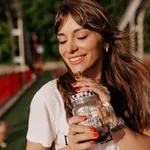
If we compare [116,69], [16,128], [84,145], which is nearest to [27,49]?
[16,128]

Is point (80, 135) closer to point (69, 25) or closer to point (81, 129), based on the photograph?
point (81, 129)

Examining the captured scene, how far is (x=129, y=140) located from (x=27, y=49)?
2896 cm

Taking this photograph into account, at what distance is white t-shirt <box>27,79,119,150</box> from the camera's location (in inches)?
73.2

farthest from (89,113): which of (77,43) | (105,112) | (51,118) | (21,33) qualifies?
(21,33)

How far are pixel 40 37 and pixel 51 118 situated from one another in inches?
2467

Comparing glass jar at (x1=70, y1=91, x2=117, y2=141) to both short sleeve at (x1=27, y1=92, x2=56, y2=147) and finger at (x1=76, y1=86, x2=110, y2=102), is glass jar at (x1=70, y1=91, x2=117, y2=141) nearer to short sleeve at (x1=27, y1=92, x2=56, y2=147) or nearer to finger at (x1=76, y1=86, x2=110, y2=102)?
finger at (x1=76, y1=86, x2=110, y2=102)

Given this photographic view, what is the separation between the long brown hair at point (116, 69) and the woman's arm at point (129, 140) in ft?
0.61

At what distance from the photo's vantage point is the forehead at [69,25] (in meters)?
1.98

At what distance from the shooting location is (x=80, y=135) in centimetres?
164

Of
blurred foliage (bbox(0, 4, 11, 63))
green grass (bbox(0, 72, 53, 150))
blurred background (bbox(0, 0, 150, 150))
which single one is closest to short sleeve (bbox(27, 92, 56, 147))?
blurred background (bbox(0, 0, 150, 150))

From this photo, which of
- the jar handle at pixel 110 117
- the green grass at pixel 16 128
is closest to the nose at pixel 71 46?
the jar handle at pixel 110 117

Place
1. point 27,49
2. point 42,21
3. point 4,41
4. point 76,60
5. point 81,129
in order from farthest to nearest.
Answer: point 42,21, point 4,41, point 27,49, point 76,60, point 81,129

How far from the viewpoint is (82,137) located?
5.36 ft

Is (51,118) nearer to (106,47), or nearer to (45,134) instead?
(45,134)
